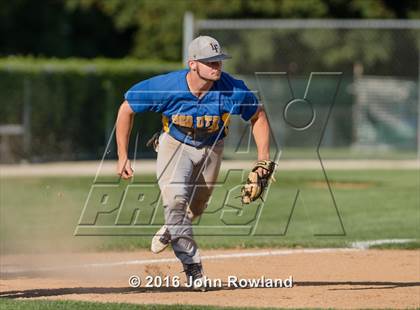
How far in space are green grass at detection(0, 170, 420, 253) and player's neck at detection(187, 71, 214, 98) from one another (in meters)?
3.98

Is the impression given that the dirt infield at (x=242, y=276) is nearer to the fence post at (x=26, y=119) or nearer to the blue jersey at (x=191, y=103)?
the blue jersey at (x=191, y=103)

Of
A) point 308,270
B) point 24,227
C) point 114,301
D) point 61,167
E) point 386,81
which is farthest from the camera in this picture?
point 386,81

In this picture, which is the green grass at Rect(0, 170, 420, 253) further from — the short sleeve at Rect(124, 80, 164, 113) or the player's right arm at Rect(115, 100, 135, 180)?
the short sleeve at Rect(124, 80, 164, 113)

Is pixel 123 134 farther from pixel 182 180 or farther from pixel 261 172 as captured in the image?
pixel 261 172

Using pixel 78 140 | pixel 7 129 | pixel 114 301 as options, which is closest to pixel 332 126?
pixel 78 140

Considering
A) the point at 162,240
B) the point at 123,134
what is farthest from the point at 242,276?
the point at 123,134

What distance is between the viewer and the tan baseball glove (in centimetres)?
884

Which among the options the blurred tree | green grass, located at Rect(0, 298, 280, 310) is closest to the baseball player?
green grass, located at Rect(0, 298, 280, 310)

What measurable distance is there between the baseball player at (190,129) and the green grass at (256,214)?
11.6 feet

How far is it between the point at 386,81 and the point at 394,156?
11.2 feet

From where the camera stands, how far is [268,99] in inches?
1115

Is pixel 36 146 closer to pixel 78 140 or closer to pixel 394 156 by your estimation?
pixel 78 140

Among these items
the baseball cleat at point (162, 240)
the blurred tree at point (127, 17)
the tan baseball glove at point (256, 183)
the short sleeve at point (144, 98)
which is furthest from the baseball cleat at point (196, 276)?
the blurred tree at point (127, 17)

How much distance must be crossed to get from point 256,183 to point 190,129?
72 cm
